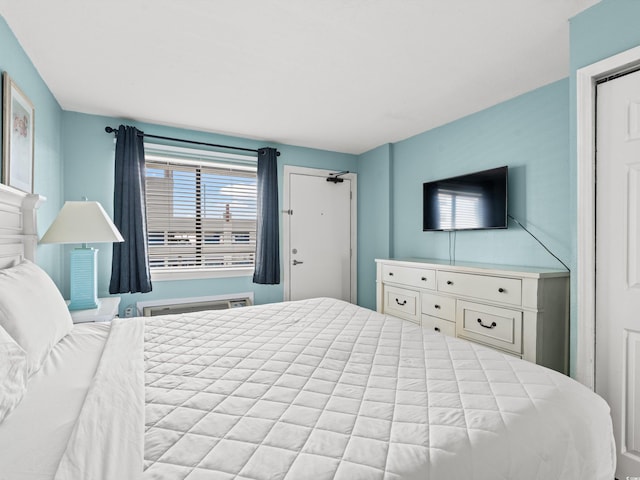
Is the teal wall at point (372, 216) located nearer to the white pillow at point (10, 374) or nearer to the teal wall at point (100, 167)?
the teal wall at point (100, 167)

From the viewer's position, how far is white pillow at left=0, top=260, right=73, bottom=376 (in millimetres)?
1187

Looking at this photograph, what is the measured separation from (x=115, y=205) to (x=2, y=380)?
2.61 m

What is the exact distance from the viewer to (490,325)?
2.48 m

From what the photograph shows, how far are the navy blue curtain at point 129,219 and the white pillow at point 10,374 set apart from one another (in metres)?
2.25

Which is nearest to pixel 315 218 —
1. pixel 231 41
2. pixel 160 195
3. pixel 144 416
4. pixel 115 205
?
pixel 160 195

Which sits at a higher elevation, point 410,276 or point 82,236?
point 82,236

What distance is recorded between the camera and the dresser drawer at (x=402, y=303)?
3.17 meters

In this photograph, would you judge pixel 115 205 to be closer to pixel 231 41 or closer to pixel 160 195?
pixel 160 195

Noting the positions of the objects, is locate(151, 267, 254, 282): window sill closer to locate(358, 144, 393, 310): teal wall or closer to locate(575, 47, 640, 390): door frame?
locate(358, 144, 393, 310): teal wall

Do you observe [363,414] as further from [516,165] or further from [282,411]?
[516,165]

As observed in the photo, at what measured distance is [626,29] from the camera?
164cm

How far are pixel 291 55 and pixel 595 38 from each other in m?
1.72

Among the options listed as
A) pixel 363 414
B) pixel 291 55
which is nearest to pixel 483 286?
pixel 363 414

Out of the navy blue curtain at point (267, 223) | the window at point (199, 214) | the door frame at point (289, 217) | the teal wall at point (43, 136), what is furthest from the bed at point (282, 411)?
the door frame at point (289, 217)
